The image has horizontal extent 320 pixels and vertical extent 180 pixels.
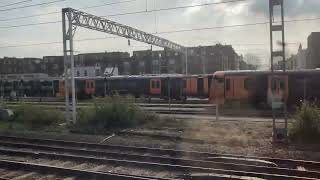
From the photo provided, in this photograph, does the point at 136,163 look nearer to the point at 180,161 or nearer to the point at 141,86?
the point at 180,161

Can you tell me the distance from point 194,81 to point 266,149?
24.2 metres

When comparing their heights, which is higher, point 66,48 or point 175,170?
point 66,48

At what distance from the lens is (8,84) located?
2324 inches

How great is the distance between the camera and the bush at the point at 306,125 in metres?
14.8

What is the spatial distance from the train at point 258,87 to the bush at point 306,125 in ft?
35.2

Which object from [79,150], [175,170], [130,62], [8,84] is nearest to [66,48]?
[79,150]

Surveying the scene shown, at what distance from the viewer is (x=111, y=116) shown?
2091cm

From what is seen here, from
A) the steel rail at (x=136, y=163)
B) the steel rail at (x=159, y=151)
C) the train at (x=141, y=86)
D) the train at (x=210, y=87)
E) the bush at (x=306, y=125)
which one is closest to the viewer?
the steel rail at (x=136, y=163)

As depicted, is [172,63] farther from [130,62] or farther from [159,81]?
[159,81]


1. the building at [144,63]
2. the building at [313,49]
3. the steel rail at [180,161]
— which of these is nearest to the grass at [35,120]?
the steel rail at [180,161]

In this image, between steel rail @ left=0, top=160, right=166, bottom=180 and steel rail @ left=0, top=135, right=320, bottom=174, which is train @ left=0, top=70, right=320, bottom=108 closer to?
steel rail @ left=0, top=135, right=320, bottom=174

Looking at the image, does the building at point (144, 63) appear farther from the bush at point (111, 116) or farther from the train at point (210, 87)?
the bush at point (111, 116)

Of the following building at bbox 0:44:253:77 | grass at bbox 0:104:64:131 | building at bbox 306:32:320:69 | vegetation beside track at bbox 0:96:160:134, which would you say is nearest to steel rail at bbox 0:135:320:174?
vegetation beside track at bbox 0:96:160:134

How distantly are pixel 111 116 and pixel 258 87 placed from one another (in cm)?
1171
